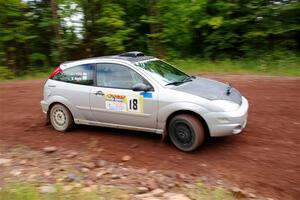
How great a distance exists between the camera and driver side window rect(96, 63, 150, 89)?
6824 mm

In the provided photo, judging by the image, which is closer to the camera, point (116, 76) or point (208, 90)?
point (208, 90)

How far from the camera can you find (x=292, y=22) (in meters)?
15.3

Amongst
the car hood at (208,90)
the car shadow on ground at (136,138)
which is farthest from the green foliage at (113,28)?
the car hood at (208,90)

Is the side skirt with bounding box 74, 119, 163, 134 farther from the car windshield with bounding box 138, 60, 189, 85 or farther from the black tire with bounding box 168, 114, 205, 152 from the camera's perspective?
the car windshield with bounding box 138, 60, 189, 85

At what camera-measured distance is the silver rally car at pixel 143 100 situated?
6164 mm

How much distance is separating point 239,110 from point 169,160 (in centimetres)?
147

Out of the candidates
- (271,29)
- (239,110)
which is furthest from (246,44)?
(239,110)

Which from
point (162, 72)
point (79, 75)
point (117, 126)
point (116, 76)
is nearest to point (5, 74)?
point (79, 75)

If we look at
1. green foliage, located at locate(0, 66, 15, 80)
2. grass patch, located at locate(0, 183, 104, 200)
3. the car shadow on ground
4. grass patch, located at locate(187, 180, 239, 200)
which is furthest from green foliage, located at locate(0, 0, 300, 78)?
grass patch, located at locate(0, 183, 104, 200)

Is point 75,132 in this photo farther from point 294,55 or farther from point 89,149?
point 294,55

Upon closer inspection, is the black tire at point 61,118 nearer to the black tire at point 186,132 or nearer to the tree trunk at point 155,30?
the black tire at point 186,132

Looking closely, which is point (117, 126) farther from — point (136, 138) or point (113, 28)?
point (113, 28)

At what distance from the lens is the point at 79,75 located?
7574mm

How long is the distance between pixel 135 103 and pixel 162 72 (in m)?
0.88
